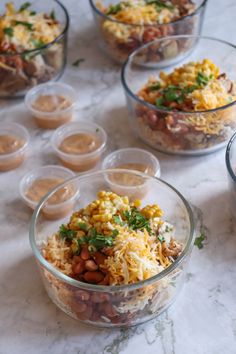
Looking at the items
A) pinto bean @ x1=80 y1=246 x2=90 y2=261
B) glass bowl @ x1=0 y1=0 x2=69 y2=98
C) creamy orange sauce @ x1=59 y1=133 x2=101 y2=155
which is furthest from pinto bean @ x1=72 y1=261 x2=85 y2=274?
glass bowl @ x1=0 y1=0 x2=69 y2=98

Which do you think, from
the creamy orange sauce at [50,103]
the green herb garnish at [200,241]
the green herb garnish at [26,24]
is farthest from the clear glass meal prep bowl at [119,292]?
the green herb garnish at [26,24]

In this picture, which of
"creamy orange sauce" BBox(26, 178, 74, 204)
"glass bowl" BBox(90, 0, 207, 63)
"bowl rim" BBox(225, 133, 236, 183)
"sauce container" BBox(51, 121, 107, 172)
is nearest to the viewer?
"bowl rim" BBox(225, 133, 236, 183)

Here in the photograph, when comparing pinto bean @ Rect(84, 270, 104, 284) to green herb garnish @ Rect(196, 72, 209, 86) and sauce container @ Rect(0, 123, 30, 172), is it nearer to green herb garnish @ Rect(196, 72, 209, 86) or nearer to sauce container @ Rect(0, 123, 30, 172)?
sauce container @ Rect(0, 123, 30, 172)

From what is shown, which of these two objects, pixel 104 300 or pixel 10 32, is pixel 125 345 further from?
pixel 10 32

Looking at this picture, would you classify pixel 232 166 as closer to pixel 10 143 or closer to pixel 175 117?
pixel 175 117

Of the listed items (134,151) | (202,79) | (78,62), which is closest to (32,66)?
(78,62)

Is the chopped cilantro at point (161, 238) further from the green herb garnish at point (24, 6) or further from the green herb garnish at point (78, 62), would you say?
the green herb garnish at point (24, 6)
